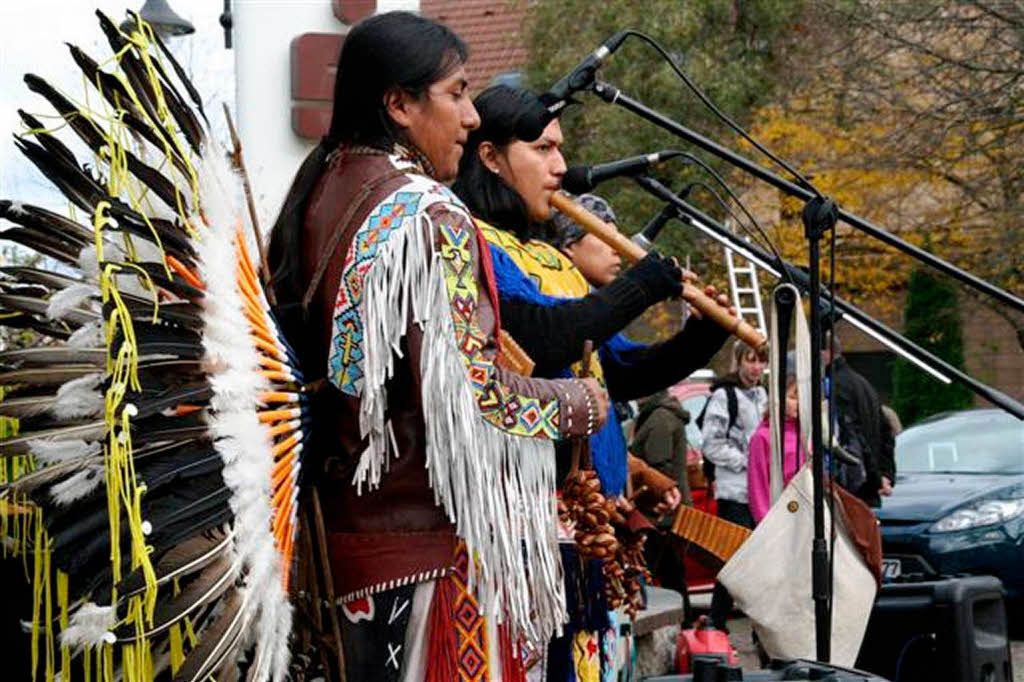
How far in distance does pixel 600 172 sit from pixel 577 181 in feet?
0.19

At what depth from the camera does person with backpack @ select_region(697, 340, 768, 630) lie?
365 inches

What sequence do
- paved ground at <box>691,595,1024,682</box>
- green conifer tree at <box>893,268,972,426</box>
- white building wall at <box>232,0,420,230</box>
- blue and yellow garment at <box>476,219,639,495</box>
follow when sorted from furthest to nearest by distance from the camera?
A: 1. green conifer tree at <box>893,268,972,426</box>
2. paved ground at <box>691,595,1024,682</box>
3. white building wall at <box>232,0,420,230</box>
4. blue and yellow garment at <box>476,219,639,495</box>

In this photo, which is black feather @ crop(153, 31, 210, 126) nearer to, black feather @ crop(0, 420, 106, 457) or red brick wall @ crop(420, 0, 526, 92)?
black feather @ crop(0, 420, 106, 457)

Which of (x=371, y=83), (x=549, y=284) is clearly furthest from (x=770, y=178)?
(x=371, y=83)

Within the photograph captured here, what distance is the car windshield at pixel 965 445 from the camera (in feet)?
35.1

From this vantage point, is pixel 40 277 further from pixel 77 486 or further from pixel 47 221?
pixel 77 486

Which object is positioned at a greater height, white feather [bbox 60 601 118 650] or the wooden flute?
the wooden flute

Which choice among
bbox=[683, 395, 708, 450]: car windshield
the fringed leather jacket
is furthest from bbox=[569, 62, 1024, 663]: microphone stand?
bbox=[683, 395, 708, 450]: car windshield

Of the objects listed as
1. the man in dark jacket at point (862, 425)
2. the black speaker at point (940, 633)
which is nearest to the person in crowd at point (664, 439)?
the man in dark jacket at point (862, 425)

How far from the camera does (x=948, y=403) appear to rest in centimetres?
2386

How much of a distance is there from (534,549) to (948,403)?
21.8 m

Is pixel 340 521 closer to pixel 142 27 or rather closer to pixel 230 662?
pixel 230 662

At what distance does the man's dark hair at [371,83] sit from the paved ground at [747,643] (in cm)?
515

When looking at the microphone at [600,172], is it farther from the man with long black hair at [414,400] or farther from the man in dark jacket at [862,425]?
the man in dark jacket at [862,425]
